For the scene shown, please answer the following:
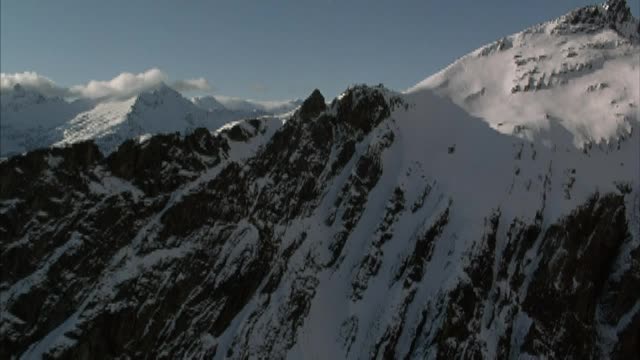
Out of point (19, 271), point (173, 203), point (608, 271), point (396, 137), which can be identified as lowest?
point (19, 271)

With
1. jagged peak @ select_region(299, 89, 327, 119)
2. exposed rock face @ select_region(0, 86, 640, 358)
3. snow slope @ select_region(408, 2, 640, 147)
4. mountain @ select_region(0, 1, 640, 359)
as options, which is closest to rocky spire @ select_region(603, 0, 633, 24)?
snow slope @ select_region(408, 2, 640, 147)

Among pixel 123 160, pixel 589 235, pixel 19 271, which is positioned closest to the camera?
pixel 19 271

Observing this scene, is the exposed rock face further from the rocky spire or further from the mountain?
the rocky spire

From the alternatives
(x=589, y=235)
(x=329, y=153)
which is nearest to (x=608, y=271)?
(x=589, y=235)

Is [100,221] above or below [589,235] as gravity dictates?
below

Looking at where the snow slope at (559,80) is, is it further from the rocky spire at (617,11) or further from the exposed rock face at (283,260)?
the exposed rock face at (283,260)

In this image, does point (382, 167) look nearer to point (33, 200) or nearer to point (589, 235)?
point (589, 235)

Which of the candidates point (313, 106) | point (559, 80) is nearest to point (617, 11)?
point (559, 80)
